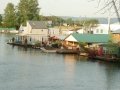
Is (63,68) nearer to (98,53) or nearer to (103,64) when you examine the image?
Result: (103,64)

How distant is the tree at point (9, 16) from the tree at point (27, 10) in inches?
47.0

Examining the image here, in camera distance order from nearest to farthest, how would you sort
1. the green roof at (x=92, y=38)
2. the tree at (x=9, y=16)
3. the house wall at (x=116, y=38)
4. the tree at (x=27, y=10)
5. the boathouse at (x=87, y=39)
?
1. the house wall at (x=116, y=38)
2. the boathouse at (x=87, y=39)
3. the green roof at (x=92, y=38)
4. the tree at (x=27, y=10)
5. the tree at (x=9, y=16)

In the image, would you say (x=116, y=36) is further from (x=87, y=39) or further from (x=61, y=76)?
(x=61, y=76)

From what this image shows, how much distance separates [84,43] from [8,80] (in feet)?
36.8

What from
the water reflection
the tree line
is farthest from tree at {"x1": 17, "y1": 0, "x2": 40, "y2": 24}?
the water reflection

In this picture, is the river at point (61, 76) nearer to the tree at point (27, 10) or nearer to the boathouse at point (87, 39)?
the boathouse at point (87, 39)

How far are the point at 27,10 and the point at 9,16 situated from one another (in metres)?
3.00

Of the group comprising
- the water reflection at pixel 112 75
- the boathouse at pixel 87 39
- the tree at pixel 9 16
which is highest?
the tree at pixel 9 16

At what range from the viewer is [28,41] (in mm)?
30766

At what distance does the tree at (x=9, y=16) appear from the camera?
163 ft

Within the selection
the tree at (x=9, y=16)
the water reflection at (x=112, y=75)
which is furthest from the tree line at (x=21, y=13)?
the water reflection at (x=112, y=75)

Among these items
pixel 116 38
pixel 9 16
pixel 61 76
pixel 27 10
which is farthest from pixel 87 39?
pixel 9 16

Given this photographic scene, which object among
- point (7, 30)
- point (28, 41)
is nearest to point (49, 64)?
point (28, 41)

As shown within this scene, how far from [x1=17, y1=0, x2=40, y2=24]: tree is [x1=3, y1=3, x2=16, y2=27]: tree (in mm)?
1195
